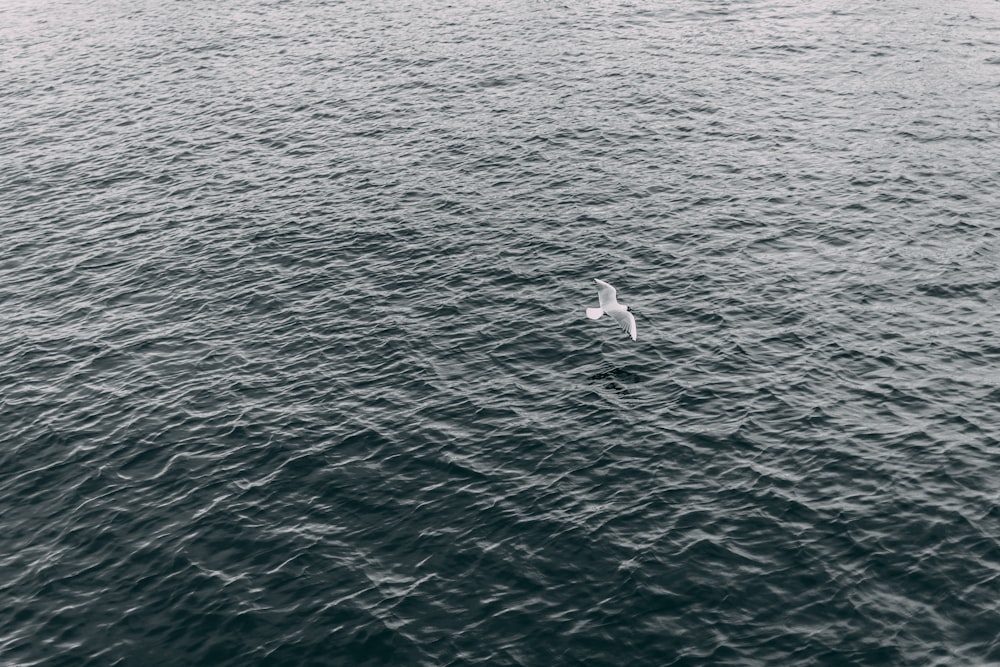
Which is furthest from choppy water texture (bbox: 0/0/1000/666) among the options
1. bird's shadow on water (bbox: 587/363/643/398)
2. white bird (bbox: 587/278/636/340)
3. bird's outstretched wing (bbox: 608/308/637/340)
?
white bird (bbox: 587/278/636/340)

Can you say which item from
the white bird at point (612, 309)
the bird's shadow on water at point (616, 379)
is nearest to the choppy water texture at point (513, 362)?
the bird's shadow on water at point (616, 379)

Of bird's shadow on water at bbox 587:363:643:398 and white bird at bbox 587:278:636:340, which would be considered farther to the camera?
white bird at bbox 587:278:636:340

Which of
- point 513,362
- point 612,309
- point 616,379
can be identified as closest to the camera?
point 616,379

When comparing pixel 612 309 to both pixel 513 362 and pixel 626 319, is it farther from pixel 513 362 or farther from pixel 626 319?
pixel 513 362

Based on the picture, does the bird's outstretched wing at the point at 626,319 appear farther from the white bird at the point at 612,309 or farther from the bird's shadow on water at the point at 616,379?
the bird's shadow on water at the point at 616,379

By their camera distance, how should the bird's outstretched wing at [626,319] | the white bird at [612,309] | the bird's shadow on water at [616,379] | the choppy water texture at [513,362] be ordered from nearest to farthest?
the choppy water texture at [513,362] → the bird's shadow on water at [616,379] → the white bird at [612,309] → the bird's outstretched wing at [626,319]

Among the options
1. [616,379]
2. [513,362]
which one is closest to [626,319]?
[616,379]

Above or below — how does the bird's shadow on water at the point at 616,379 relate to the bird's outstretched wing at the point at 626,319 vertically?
below

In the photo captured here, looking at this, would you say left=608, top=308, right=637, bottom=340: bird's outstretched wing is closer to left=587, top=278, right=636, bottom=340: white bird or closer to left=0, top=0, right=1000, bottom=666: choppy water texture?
left=587, top=278, right=636, bottom=340: white bird
